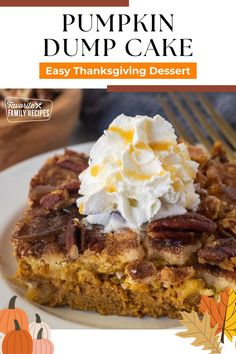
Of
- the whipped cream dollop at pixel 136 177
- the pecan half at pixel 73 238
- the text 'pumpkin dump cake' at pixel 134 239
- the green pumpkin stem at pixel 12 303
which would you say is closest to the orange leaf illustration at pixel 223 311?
the text 'pumpkin dump cake' at pixel 134 239

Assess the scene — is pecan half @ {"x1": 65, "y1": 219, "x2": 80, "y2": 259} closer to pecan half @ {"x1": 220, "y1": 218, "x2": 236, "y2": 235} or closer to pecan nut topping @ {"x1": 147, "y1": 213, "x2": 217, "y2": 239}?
pecan nut topping @ {"x1": 147, "y1": 213, "x2": 217, "y2": 239}

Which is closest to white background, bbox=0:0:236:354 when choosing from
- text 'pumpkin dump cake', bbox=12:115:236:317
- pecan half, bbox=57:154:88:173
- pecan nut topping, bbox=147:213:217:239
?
text 'pumpkin dump cake', bbox=12:115:236:317

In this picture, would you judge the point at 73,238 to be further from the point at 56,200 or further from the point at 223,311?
the point at 223,311

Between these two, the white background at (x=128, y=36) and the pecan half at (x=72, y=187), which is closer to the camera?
the white background at (x=128, y=36)

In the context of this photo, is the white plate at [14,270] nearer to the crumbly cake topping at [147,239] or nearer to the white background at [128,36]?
the crumbly cake topping at [147,239]

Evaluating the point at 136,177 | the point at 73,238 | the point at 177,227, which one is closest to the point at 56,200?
the point at 73,238

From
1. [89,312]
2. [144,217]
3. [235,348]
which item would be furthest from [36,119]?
[235,348]

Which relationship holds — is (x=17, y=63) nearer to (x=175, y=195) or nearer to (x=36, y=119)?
(x=36, y=119)
